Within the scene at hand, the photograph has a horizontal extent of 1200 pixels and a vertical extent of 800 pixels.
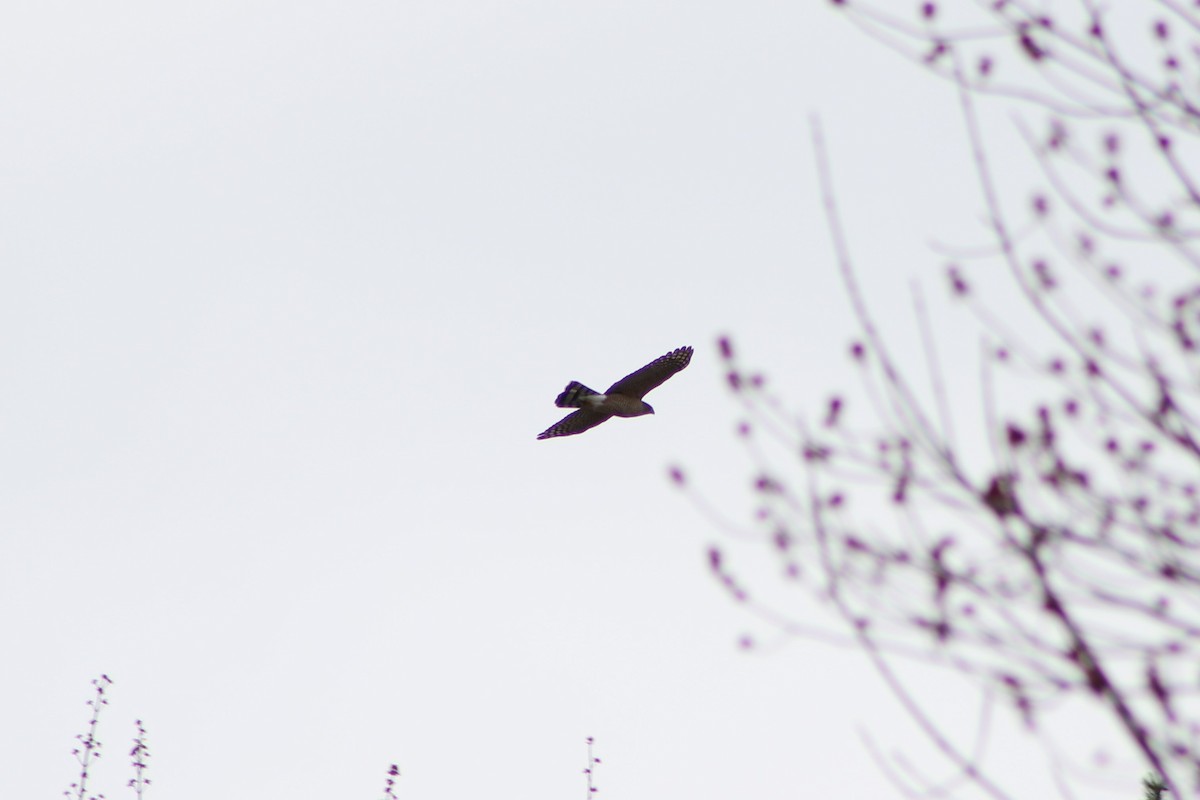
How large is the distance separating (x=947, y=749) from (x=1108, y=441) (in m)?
1.41

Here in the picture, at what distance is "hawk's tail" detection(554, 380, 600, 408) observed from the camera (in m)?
12.7

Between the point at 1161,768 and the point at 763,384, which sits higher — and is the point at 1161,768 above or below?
below

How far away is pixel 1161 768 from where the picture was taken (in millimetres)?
3400

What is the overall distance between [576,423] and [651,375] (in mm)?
867

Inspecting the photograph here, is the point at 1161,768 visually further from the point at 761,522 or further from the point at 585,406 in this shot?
the point at 585,406

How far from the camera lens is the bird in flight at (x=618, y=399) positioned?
42.5 ft

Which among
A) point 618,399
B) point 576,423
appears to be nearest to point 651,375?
point 618,399

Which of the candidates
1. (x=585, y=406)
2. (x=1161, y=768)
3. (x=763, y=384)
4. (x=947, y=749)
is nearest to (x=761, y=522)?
(x=763, y=384)

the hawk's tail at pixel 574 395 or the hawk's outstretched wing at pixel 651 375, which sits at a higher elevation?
the hawk's outstretched wing at pixel 651 375

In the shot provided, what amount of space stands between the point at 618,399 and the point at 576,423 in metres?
0.47

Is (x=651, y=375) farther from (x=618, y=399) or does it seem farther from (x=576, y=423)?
(x=576, y=423)

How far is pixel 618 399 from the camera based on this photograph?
13195 mm

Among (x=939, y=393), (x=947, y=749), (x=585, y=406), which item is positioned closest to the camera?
(x=947, y=749)

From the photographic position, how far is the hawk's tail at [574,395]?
41.8 ft
